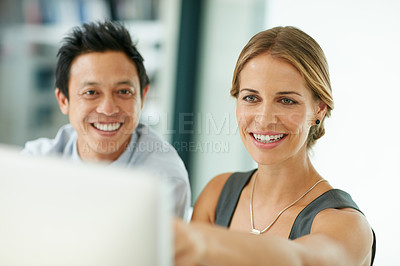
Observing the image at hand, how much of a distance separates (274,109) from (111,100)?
689mm

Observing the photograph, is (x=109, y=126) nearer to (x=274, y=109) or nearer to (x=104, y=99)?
(x=104, y=99)

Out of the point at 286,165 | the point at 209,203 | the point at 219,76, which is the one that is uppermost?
the point at 219,76

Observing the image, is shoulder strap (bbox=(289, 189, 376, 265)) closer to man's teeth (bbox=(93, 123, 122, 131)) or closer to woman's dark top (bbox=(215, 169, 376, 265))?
woman's dark top (bbox=(215, 169, 376, 265))

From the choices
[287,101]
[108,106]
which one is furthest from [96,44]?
[287,101]

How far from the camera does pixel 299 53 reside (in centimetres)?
130

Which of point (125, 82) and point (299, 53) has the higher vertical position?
point (299, 53)

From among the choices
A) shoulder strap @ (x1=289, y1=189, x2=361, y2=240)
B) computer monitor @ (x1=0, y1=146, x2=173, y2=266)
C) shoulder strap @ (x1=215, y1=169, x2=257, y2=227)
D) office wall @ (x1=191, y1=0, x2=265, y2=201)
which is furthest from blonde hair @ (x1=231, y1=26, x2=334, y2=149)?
office wall @ (x1=191, y1=0, x2=265, y2=201)

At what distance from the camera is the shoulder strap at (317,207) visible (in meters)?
1.26

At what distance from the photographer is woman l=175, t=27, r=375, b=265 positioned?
1.16 metres

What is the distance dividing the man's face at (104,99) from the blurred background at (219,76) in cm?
70

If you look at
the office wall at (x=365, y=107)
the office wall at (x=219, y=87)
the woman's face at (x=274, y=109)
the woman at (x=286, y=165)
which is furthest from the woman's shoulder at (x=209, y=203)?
the office wall at (x=219, y=87)

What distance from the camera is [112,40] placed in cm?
176

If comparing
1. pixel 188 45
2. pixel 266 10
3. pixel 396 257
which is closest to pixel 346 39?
pixel 266 10

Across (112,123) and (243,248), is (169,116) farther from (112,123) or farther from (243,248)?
(243,248)
